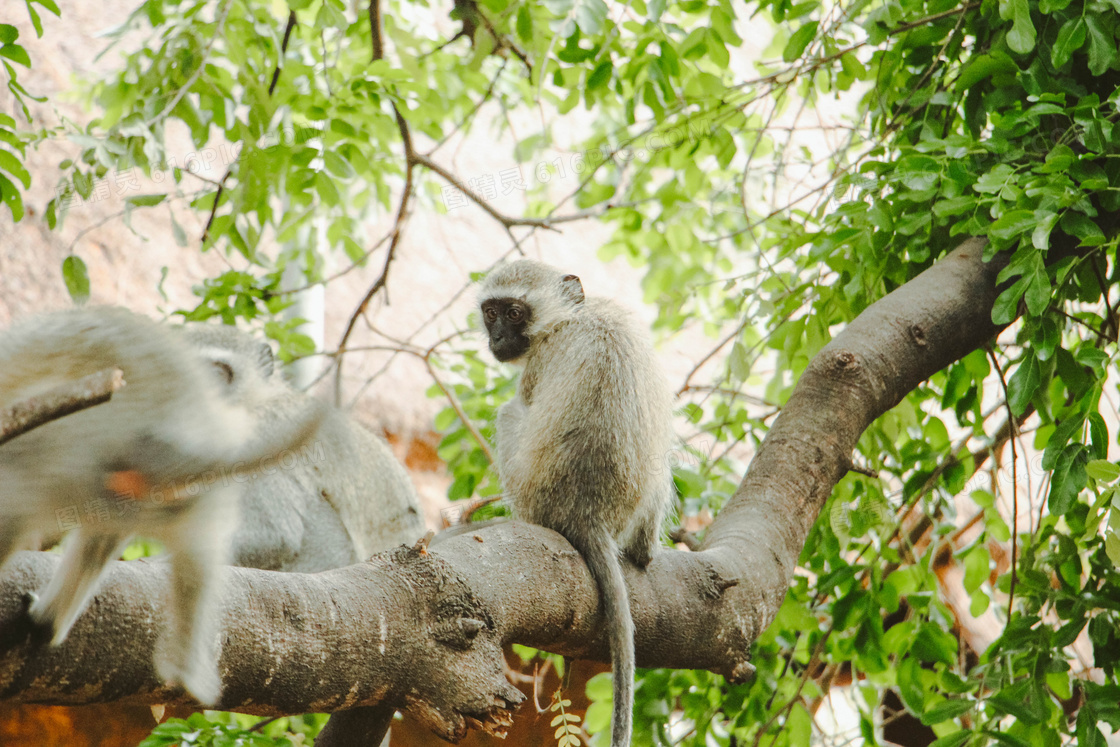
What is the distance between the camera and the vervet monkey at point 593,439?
2.38 metres

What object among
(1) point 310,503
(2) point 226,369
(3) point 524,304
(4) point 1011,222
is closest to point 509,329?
(3) point 524,304

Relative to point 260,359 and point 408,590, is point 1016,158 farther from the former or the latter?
point 260,359

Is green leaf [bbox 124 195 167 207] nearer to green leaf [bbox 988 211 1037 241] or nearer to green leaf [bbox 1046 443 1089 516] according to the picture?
green leaf [bbox 988 211 1037 241]

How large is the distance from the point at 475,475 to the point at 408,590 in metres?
2.12

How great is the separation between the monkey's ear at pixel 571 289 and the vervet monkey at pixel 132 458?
1.54m

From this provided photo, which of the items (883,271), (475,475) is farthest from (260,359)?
(883,271)

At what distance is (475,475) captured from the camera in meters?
3.68

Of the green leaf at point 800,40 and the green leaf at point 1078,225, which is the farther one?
the green leaf at point 800,40

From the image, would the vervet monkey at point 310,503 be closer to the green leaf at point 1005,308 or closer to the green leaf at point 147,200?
the green leaf at point 147,200

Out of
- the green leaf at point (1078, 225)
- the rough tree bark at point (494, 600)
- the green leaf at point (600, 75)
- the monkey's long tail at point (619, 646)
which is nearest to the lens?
the rough tree bark at point (494, 600)

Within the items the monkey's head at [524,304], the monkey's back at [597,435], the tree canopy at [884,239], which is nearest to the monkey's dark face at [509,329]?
the monkey's head at [524,304]

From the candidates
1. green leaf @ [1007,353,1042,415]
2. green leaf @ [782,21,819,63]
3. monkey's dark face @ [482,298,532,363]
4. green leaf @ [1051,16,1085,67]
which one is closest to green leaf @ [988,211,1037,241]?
green leaf @ [1007,353,1042,415]

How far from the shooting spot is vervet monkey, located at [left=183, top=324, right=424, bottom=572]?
11.6ft

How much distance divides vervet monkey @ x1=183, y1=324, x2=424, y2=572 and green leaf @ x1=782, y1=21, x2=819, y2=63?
82.3 inches
